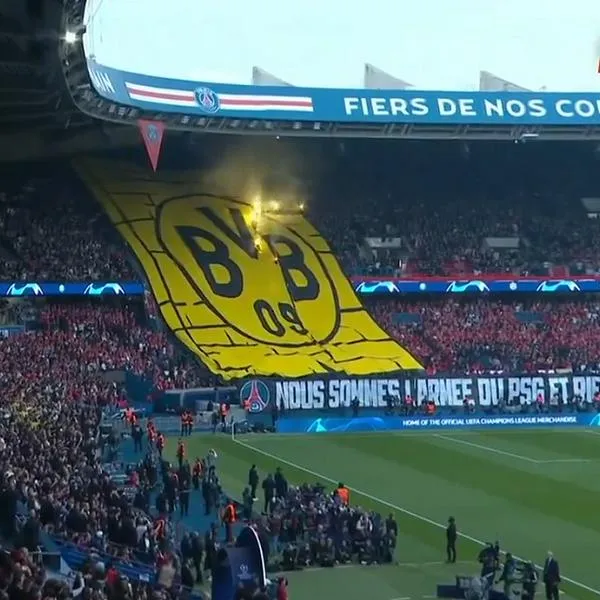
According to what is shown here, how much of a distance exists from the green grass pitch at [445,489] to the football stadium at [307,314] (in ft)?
0.40

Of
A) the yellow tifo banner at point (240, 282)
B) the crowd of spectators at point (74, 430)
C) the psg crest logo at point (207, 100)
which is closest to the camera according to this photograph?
the crowd of spectators at point (74, 430)

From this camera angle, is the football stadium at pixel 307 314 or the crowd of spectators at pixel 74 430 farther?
the football stadium at pixel 307 314

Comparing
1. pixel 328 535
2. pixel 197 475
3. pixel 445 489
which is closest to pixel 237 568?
pixel 328 535

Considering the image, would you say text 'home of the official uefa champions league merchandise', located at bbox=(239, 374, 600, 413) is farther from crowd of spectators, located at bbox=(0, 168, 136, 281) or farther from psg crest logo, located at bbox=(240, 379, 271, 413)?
crowd of spectators, located at bbox=(0, 168, 136, 281)

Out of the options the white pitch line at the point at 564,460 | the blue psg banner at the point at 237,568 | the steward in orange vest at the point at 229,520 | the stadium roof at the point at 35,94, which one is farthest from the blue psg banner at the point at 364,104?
the blue psg banner at the point at 237,568

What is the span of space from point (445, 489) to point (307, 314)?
69.7 feet

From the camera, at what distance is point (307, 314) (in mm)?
51344

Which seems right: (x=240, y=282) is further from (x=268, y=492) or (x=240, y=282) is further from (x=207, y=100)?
(x=268, y=492)

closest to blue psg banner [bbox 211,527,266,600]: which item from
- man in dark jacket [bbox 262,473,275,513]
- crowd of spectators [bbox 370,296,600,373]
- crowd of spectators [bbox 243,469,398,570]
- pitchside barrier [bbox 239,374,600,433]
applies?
crowd of spectators [bbox 243,469,398,570]

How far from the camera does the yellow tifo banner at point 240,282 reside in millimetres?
48156

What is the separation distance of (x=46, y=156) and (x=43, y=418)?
84.2 ft

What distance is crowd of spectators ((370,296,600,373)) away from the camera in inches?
1944

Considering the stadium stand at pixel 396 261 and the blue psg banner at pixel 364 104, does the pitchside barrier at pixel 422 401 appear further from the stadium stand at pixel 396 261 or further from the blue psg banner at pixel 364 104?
the blue psg banner at pixel 364 104

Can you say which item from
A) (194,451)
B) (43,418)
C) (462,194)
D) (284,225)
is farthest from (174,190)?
(43,418)
